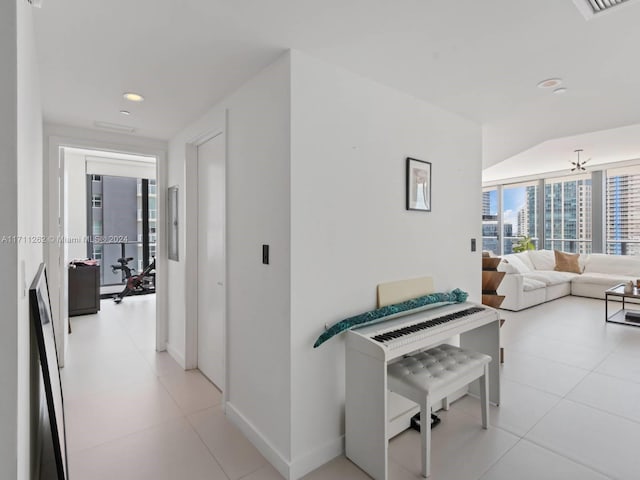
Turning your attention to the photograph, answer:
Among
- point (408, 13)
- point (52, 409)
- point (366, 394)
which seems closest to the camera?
point (52, 409)

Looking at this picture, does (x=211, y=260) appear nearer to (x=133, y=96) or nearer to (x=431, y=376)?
(x=133, y=96)

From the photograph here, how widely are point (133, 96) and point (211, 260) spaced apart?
4.72 ft

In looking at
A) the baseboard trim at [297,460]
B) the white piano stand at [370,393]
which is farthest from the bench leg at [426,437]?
the baseboard trim at [297,460]

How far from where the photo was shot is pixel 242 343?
235 cm

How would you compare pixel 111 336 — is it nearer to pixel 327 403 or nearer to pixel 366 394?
pixel 327 403

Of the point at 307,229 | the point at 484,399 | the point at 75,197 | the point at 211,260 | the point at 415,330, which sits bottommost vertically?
the point at 484,399

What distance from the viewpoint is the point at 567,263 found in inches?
273

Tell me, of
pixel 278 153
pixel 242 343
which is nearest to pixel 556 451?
pixel 242 343

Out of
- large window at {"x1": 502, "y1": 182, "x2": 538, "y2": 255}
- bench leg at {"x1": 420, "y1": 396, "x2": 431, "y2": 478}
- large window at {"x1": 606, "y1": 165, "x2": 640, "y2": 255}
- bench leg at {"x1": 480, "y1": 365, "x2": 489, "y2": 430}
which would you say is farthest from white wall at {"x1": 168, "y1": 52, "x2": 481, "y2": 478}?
large window at {"x1": 502, "y1": 182, "x2": 538, "y2": 255}

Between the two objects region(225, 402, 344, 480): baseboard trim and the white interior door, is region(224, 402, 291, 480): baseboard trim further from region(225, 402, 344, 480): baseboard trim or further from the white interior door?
the white interior door

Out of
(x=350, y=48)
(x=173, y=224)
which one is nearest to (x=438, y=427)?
(x=350, y=48)

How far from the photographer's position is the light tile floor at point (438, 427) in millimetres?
1918

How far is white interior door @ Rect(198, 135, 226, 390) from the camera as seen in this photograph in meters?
2.85

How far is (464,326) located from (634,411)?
4.91 feet
